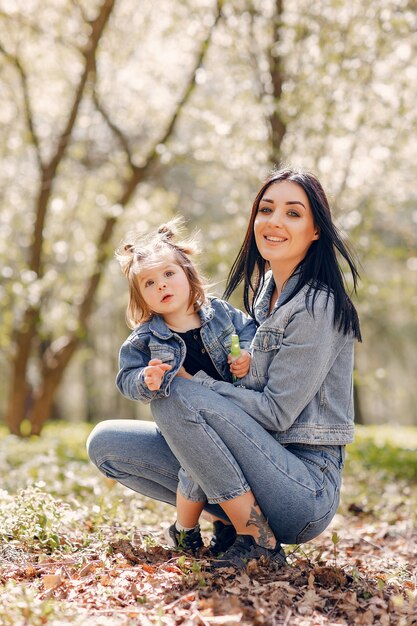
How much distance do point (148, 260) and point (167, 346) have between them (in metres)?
0.42

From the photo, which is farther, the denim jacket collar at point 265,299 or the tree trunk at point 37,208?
the tree trunk at point 37,208

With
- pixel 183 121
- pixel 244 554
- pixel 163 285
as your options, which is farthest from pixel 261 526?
pixel 183 121

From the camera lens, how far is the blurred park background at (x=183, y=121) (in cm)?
766

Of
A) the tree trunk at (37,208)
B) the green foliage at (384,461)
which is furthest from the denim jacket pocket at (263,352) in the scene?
the tree trunk at (37,208)

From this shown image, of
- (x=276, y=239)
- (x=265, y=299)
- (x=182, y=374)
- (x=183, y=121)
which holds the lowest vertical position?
(x=182, y=374)

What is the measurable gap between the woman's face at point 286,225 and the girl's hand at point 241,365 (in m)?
0.48

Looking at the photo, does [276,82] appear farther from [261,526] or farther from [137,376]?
[261,526]

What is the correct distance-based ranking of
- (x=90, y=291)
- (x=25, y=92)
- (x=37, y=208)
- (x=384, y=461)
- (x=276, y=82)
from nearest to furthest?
(x=384, y=461) → (x=276, y=82) → (x=25, y=92) → (x=37, y=208) → (x=90, y=291)

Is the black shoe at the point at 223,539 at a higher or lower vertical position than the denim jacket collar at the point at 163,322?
lower

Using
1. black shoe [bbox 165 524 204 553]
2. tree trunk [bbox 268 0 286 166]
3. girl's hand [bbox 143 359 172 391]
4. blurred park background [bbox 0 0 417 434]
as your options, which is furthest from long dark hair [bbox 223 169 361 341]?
tree trunk [bbox 268 0 286 166]

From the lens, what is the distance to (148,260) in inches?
132

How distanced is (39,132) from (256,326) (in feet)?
28.5

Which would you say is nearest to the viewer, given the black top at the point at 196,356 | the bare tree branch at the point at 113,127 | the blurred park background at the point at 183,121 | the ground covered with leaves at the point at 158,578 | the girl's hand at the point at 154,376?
the ground covered with leaves at the point at 158,578

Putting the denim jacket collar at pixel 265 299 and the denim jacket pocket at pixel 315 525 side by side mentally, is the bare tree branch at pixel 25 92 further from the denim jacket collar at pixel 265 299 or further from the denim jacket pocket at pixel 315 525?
the denim jacket pocket at pixel 315 525
